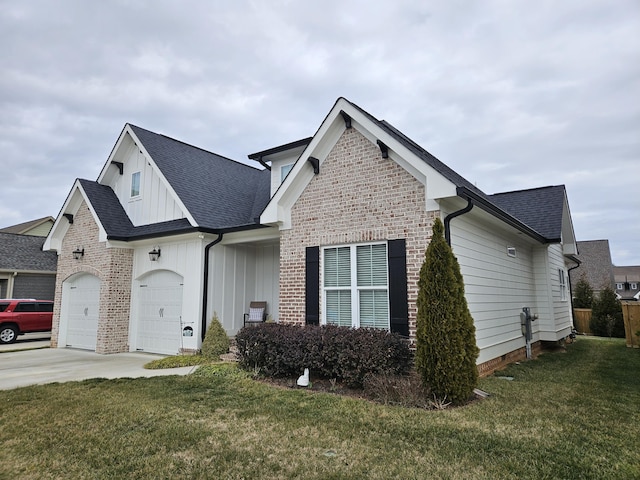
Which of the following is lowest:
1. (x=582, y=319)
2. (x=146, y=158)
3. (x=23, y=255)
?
(x=582, y=319)

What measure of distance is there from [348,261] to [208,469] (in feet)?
16.7

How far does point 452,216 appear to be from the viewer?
23.7ft

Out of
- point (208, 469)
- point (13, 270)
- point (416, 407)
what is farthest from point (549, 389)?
point (13, 270)

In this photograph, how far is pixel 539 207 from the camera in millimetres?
13398

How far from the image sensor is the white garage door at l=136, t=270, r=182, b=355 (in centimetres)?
1148

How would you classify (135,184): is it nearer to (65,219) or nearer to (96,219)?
(96,219)

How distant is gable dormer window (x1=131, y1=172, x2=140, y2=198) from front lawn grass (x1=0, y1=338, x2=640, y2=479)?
310 inches

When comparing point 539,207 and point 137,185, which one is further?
point 137,185

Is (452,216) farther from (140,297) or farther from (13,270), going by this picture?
(13,270)

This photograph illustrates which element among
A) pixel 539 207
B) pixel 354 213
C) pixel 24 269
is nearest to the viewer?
pixel 354 213

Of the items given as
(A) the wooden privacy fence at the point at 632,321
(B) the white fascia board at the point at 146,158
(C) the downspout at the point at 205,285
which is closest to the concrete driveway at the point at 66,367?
(C) the downspout at the point at 205,285

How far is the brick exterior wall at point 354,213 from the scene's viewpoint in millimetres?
7355

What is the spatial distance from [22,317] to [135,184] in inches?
322

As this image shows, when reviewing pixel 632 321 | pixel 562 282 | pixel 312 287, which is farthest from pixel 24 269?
pixel 632 321
